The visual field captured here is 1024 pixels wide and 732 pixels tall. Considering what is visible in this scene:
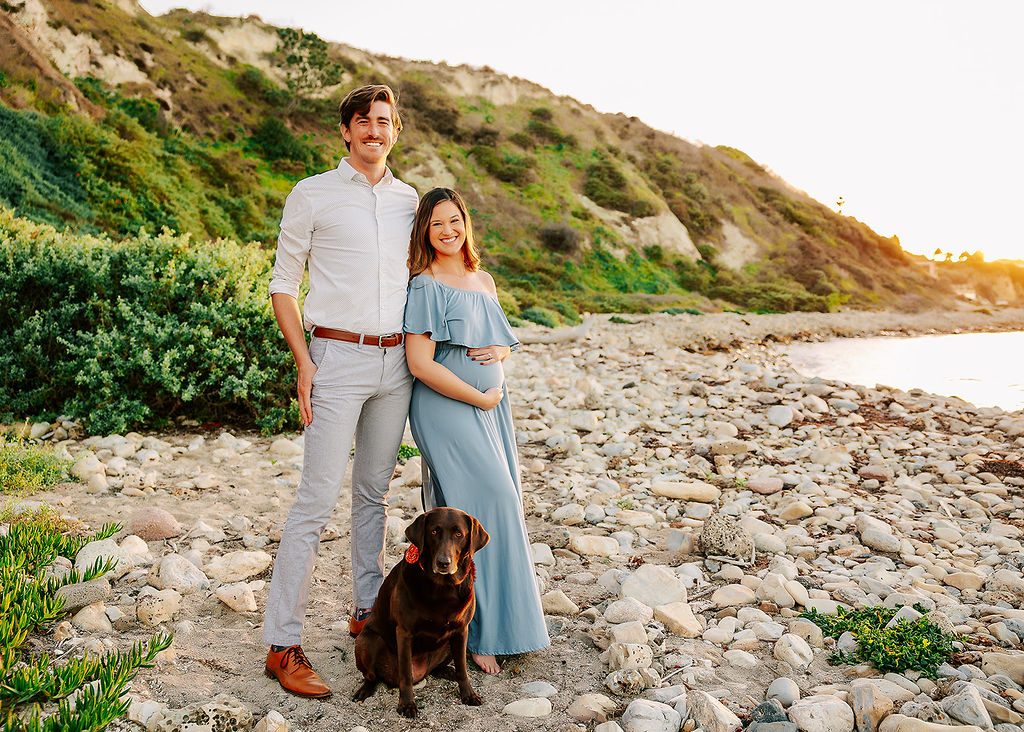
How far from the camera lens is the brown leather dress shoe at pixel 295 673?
3023mm

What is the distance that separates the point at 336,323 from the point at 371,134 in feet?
3.21

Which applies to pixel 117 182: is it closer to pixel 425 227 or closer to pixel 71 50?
pixel 71 50

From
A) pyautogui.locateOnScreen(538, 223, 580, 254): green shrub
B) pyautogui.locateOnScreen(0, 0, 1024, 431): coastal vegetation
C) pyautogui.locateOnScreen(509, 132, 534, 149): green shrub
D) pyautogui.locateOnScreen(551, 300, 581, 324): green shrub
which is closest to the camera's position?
pyautogui.locateOnScreen(0, 0, 1024, 431): coastal vegetation

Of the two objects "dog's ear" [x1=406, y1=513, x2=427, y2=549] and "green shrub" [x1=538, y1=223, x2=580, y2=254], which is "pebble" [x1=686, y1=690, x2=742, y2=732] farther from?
"green shrub" [x1=538, y1=223, x2=580, y2=254]

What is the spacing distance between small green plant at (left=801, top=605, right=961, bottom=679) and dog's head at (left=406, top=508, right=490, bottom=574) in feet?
6.75

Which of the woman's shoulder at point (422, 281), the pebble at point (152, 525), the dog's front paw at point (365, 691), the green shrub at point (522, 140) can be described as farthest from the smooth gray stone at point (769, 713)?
the green shrub at point (522, 140)

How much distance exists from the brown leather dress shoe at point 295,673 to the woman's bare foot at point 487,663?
0.75 m

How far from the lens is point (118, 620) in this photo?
3.44m

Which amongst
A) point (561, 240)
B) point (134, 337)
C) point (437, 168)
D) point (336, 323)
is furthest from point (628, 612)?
point (437, 168)

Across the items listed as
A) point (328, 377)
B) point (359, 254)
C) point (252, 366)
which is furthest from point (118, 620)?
point (252, 366)

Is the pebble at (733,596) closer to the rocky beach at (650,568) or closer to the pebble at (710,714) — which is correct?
the rocky beach at (650,568)

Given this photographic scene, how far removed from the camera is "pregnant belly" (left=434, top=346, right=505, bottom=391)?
3.52m

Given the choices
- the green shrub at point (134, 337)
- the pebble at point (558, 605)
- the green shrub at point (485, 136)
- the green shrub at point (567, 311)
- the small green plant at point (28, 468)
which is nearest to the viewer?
the pebble at point (558, 605)

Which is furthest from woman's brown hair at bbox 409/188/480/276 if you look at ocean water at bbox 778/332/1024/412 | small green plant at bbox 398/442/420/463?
ocean water at bbox 778/332/1024/412
